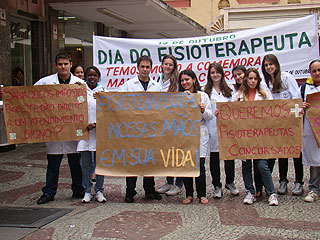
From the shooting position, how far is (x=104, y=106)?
18.9 ft

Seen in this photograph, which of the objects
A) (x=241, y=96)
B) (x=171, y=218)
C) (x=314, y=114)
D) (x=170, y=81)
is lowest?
(x=171, y=218)

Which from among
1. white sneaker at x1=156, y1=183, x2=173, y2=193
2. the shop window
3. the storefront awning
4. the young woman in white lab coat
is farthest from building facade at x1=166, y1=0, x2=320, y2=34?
white sneaker at x1=156, y1=183, x2=173, y2=193

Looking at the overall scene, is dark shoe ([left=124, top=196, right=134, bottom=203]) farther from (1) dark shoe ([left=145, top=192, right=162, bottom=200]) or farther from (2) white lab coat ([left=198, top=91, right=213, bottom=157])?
(2) white lab coat ([left=198, top=91, right=213, bottom=157])

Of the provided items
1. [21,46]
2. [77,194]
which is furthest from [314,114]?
[21,46]

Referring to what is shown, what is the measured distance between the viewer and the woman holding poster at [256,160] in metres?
5.70

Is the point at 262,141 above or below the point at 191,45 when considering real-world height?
below

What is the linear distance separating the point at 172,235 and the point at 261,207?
1493 mm

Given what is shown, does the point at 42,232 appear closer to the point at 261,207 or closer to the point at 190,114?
the point at 190,114

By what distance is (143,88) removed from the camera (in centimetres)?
596

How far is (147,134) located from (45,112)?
1.36 m

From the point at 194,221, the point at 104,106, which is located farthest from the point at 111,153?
the point at 194,221

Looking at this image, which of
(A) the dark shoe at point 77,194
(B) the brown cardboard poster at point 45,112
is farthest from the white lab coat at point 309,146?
(A) the dark shoe at point 77,194

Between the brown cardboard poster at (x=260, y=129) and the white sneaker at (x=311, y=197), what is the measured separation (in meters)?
0.54

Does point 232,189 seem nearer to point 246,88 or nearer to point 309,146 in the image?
point 309,146
